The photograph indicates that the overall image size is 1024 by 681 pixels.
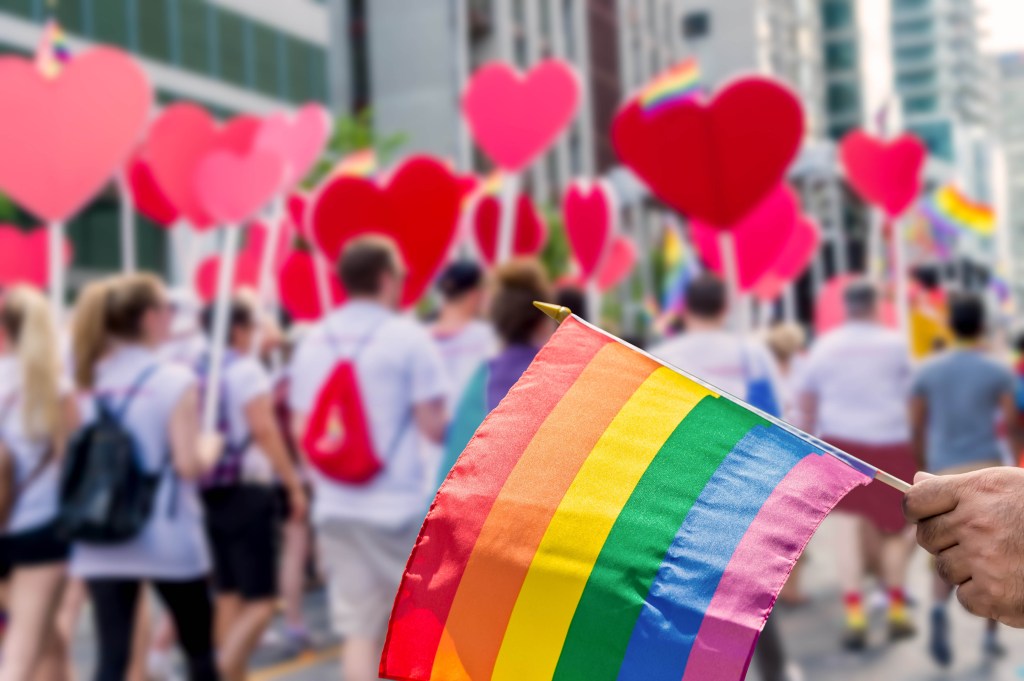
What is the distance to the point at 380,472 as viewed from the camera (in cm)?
496

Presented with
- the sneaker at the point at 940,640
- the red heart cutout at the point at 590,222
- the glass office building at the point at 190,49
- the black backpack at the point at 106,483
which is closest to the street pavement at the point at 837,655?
the sneaker at the point at 940,640

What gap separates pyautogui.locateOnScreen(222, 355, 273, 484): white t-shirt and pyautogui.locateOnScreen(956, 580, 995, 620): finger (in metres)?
4.55

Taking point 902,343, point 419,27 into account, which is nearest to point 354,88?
point 419,27

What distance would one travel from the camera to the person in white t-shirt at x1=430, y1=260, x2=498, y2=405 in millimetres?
6504

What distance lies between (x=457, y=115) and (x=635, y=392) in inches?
1780

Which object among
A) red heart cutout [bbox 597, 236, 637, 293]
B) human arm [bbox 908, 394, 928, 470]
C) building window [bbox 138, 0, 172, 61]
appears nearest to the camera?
human arm [bbox 908, 394, 928, 470]

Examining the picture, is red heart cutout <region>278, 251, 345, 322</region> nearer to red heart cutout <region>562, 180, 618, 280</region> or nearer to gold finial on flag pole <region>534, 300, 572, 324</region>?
red heart cutout <region>562, 180, 618, 280</region>

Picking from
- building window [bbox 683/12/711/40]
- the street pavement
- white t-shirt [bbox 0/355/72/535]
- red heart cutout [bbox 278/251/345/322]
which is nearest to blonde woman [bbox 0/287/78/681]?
white t-shirt [bbox 0/355/72/535]

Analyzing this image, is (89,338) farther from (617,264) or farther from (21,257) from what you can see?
(617,264)

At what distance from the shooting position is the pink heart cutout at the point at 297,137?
8703 millimetres

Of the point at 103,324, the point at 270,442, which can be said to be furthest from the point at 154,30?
the point at 103,324

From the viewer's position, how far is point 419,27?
48.2 meters

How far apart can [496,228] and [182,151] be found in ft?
8.62

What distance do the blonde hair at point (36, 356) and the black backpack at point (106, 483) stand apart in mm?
378
